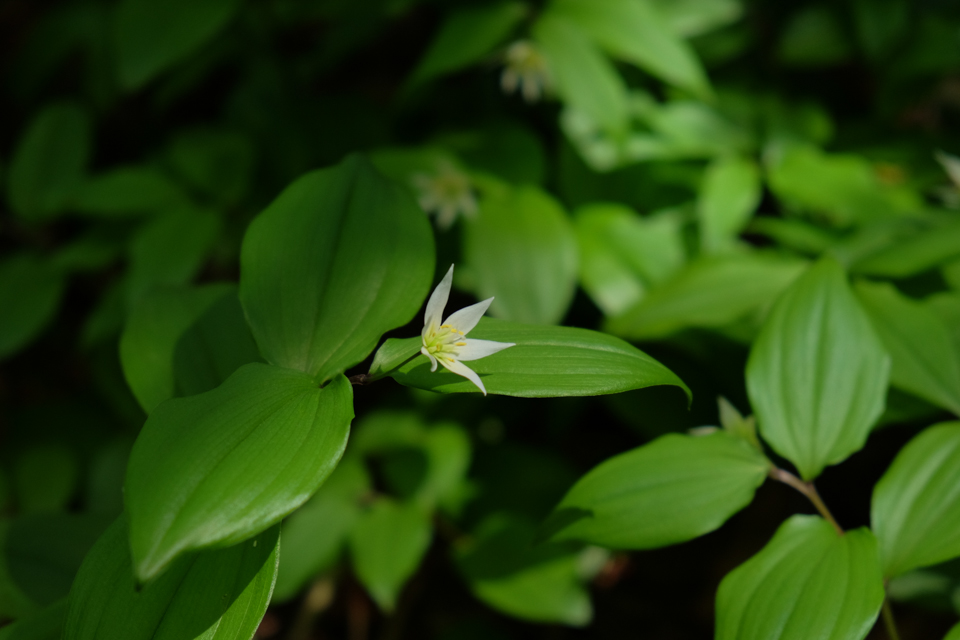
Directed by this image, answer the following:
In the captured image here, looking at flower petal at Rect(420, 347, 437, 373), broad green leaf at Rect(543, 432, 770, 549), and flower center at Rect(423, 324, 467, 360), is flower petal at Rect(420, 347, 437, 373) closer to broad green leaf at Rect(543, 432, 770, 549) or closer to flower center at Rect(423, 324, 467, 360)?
flower center at Rect(423, 324, 467, 360)

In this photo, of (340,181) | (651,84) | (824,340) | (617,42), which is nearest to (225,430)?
(340,181)

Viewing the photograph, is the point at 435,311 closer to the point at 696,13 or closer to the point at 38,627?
the point at 38,627

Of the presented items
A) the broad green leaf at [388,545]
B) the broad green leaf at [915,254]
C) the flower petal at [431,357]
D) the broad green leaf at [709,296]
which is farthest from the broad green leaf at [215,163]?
the broad green leaf at [915,254]

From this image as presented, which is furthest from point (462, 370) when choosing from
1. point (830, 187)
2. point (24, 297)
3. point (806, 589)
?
point (24, 297)

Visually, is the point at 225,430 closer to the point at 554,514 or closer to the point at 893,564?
the point at 554,514

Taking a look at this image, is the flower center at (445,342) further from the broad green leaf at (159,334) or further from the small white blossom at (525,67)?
the small white blossom at (525,67)

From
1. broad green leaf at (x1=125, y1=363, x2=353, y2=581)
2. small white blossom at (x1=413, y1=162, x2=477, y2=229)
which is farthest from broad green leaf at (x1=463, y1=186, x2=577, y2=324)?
broad green leaf at (x1=125, y1=363, x2=353, y2=581)

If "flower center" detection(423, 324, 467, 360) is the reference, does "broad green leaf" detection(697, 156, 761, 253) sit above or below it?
below
